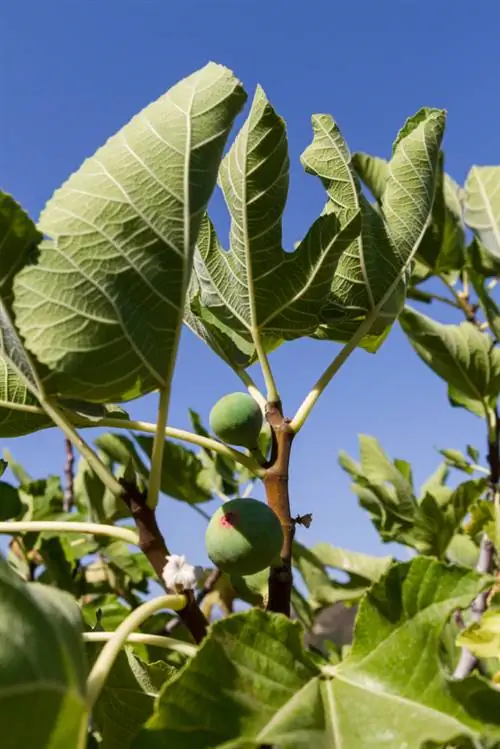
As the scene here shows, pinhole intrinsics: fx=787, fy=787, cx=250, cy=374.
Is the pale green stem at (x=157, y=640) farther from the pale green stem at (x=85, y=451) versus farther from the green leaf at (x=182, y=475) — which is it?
the green leaf at (x=182, y=475)

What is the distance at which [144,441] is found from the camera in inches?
84.3

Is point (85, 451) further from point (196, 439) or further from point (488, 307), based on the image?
point (488, 307)

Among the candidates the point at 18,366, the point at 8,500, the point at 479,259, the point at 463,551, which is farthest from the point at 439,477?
the point at 18,366

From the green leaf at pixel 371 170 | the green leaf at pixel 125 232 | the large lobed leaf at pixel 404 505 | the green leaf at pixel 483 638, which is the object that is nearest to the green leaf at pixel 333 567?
the large lobed leaf at pixel 404 505

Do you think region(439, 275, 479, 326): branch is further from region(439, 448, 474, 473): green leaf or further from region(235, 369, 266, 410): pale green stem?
region(235, 369, 266, 410): pale green stem

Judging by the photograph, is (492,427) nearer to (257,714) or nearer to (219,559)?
(219,559)

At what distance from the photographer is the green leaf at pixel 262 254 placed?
1091 mm

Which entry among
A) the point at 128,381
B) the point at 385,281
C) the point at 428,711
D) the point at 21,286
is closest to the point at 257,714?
the point at 428,711

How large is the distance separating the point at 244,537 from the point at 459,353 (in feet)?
5.26

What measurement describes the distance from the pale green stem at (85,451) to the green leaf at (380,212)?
0.47 m

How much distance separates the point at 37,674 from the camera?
2.01 feet

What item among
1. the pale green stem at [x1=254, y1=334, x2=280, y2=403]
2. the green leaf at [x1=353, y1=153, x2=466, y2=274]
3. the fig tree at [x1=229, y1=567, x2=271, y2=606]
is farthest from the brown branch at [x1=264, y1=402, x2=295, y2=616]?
the green leaf at [x1=353, y1=153, x2=466, y2=274]

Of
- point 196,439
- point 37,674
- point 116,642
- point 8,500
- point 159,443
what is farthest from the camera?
point 8,500

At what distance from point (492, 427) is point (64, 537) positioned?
4.71 ft
